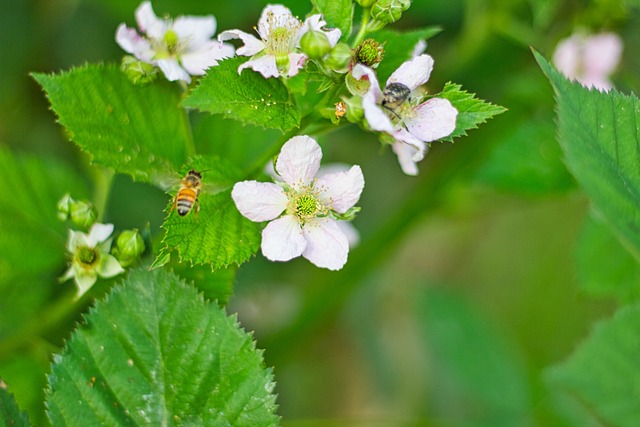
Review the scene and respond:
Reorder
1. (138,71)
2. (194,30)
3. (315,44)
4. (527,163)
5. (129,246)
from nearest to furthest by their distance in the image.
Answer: (315,44), (129,246), (138,71), (194,30), (527,163)

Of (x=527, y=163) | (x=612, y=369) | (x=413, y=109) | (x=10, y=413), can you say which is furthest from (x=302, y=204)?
(x=527, y=163)

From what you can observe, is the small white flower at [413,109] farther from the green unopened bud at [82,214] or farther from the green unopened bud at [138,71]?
the green unopened bud at [82,214]

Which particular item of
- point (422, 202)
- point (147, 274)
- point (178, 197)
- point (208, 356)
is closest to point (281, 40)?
point (178, 197)

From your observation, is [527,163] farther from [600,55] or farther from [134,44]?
[134,44]

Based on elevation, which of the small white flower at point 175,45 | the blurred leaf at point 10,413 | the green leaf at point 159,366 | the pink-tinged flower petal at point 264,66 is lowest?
the blurred leaf at point 10,413

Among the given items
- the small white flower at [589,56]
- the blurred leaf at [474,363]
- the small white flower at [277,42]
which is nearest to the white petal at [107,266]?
the small white flower at [277,42]

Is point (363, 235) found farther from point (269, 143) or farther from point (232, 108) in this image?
point (232, 108)
